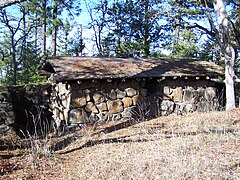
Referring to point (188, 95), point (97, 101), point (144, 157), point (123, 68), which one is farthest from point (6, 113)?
point (188, 95)

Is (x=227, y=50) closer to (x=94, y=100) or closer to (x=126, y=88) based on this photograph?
(x=126, y=88)

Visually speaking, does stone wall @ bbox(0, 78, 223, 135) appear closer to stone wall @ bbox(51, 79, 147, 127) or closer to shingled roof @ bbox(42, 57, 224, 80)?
stone wall @ bbox(51, 79, 147, 127)

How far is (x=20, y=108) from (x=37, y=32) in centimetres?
1324

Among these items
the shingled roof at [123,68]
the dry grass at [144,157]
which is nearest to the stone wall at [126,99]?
the shingled roof at [123,68]

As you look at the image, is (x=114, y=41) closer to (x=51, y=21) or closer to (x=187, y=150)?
(x=51, y=21)

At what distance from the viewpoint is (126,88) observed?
32.2 ft

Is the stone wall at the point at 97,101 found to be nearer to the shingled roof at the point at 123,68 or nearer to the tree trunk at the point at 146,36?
the shingled roof at the point at 123,68

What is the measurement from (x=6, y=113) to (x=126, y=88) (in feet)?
14.4

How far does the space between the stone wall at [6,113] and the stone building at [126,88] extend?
1.69m

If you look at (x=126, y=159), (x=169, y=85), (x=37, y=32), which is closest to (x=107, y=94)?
(x=169, y=85)

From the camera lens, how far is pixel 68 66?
29.9ft

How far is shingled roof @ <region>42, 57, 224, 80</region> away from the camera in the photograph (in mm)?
8828

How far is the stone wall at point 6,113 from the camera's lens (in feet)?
28.2

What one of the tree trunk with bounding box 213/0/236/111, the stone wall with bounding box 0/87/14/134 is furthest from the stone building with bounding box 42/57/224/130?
the stone wall with bounding box 0/87/14/134
